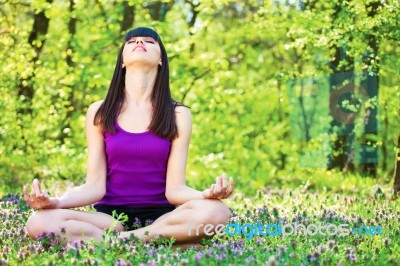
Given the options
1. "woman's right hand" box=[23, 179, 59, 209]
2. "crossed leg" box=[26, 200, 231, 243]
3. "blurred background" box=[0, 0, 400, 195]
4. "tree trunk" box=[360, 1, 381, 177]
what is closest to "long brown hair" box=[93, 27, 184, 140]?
"crossed leg" box=[26, 200, 231, 243]

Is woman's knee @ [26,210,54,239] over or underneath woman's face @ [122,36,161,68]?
underneath

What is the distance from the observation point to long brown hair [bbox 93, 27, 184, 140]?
18.3 feet

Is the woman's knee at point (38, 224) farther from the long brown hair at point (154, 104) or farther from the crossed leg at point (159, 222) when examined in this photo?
the long brown hair at point (154, 104)

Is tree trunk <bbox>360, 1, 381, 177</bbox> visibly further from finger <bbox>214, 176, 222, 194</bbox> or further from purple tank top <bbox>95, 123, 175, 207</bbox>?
finger <bbox>214, 176, 222, 194</bbox>

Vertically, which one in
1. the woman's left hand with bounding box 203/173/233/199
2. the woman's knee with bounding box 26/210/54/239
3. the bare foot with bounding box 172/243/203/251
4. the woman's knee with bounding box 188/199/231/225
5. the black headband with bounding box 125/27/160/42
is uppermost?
the black headband with bounding box 125/27/160/42

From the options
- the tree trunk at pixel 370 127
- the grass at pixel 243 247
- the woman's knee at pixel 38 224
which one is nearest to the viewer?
the grass at pixel 243 247

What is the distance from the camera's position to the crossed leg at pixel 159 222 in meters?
4.98

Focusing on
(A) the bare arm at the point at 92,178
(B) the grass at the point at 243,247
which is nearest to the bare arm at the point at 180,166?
(B) the grass at the point at 243,247

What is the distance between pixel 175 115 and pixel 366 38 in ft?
13.1

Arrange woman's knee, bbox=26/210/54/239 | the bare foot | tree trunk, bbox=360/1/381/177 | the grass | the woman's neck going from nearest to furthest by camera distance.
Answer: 1. the grass
2. woman's knee, bbox=26/210/54/239
3. the bare foot
4. the woman's neck
5. tree trunk, bbox=360/1/381/177

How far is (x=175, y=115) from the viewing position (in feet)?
18.8

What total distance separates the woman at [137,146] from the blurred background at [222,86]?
9.57 ft

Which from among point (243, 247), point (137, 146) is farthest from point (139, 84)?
point (243, 247)

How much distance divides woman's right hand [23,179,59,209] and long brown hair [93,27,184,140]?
33.6 inches
